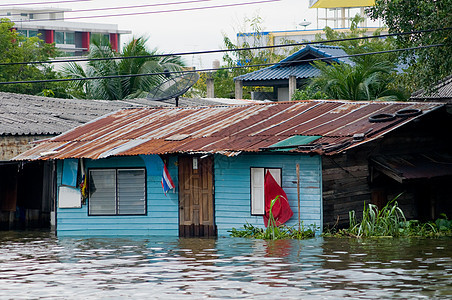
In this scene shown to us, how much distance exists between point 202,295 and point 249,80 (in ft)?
107

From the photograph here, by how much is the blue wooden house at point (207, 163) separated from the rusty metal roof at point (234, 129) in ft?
0.11

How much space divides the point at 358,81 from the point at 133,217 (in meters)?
9.84

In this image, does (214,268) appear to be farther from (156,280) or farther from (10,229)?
(10,229)

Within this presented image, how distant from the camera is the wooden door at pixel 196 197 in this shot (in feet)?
70.8

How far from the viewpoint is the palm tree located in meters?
27.7

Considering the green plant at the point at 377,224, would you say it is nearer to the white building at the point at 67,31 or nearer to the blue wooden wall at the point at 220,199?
the blue wooden wall at the point at 220,199

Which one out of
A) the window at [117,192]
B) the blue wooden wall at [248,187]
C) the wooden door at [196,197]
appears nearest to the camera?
the blue wooden wall at [248,187]

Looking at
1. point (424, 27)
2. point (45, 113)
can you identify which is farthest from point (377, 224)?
point (45, 113)

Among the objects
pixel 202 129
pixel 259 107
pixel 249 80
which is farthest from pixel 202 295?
pixel 249 80

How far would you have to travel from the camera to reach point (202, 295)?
12430mm

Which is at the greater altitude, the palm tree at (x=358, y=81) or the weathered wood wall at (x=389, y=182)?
the palm tree at (x=358, y=81)

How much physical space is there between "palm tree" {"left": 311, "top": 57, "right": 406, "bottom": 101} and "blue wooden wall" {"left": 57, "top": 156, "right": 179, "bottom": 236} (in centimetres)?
847

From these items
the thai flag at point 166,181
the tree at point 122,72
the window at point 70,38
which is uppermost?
the window at point 70,38

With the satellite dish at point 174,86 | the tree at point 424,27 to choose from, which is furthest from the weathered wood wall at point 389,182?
the satellite dish at point 174,86
